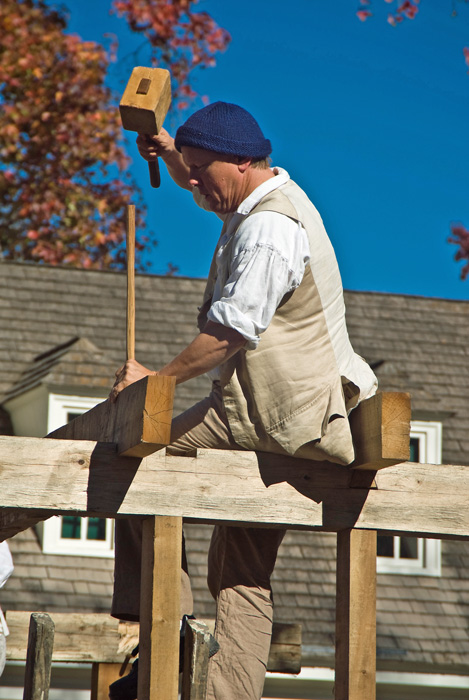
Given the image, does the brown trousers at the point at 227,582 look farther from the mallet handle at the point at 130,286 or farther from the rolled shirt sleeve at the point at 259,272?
the rolled shirt sleeve at the point at 259,272

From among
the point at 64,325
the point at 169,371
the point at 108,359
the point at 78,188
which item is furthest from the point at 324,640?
the point at 78,188

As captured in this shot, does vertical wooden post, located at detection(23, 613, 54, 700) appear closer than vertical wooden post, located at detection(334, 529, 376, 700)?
No

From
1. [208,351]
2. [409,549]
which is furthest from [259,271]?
[409,549]

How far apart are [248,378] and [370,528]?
61 centimetres

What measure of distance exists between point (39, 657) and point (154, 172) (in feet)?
6.05

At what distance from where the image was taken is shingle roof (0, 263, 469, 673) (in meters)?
10.8

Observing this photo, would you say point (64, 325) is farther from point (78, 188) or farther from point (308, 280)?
point (308, 280)

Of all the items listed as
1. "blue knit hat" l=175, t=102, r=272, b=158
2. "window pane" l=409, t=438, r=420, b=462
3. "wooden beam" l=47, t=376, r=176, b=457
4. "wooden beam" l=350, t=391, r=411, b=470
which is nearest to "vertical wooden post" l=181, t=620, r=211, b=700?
"wooden beam" l=47, t=376, r=176, b=457

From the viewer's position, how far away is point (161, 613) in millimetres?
3365

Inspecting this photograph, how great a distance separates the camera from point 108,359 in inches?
477

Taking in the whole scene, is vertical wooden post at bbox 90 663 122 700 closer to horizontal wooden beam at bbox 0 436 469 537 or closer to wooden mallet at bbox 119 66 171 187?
horizontal wooden beam at bbox 0 436 469 537

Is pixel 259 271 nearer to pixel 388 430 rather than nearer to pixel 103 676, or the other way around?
pixel 388 430

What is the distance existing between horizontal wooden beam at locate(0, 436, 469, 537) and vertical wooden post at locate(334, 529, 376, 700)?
2.8 inches

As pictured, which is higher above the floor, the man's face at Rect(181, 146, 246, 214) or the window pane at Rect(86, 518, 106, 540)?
the man's face at Rect(181, 146, 246, 214)
